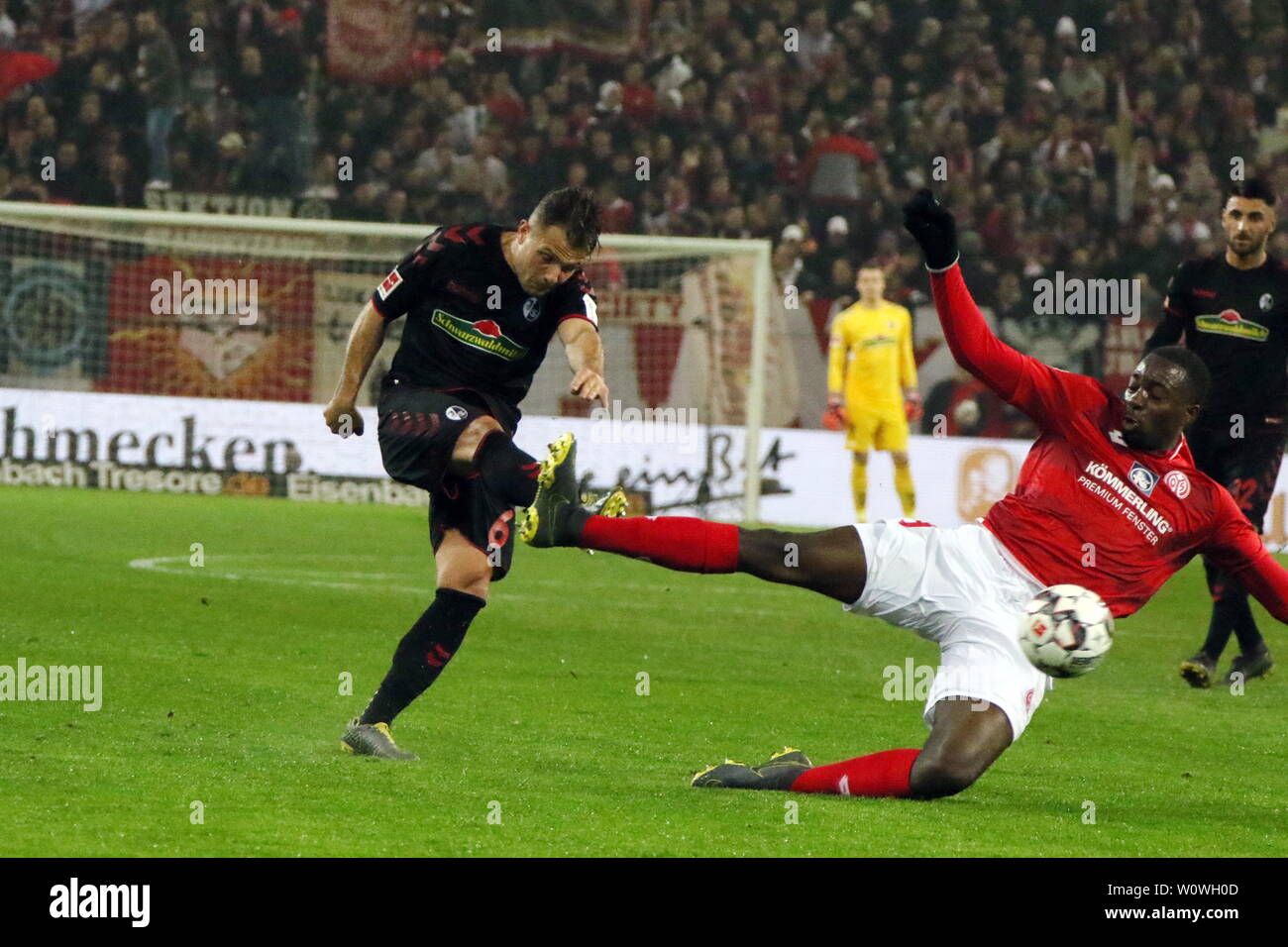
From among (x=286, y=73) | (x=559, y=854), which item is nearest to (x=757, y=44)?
(x=286, y=73)

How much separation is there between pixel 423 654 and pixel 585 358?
1.13 metres

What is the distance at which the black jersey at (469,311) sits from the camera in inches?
247

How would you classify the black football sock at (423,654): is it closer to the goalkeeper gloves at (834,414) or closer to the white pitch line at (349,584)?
the white pitch line at (349,584)

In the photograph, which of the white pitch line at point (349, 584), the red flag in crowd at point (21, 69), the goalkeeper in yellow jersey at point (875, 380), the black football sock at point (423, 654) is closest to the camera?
the black football sock at point (423, 654)

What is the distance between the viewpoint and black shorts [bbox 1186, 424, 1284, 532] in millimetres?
8961

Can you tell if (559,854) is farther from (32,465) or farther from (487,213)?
(487,213)

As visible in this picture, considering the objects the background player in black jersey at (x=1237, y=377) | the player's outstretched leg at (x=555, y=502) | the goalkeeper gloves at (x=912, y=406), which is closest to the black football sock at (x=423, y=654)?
the player's outstretched leg at (x=555, y=502)

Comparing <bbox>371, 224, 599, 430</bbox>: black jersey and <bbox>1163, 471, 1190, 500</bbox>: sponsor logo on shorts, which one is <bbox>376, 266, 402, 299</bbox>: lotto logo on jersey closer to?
<bbox>371, 224, 599, 430</bbox>: black jersey

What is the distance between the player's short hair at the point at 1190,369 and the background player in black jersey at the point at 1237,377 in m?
3.25

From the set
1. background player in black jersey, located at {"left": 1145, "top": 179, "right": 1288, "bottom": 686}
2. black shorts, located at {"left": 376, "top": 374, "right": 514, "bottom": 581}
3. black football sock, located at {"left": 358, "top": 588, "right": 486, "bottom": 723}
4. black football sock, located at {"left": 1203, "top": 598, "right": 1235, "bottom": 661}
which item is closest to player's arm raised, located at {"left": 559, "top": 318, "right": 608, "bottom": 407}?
black shorts, located at {"left": 376, "top": 374, "right": 514, "bottom": 581}

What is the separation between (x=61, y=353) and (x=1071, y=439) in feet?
43.9

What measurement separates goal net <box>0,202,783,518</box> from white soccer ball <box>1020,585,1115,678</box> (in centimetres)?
1127

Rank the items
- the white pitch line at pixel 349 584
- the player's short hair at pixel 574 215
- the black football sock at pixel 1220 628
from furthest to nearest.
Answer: the white pitch line at pixel 349 584, the black football sock at pixel 1220 628, the player's short hair at pixel 574 215

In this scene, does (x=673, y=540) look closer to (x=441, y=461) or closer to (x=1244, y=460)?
(x=441, y=461)
